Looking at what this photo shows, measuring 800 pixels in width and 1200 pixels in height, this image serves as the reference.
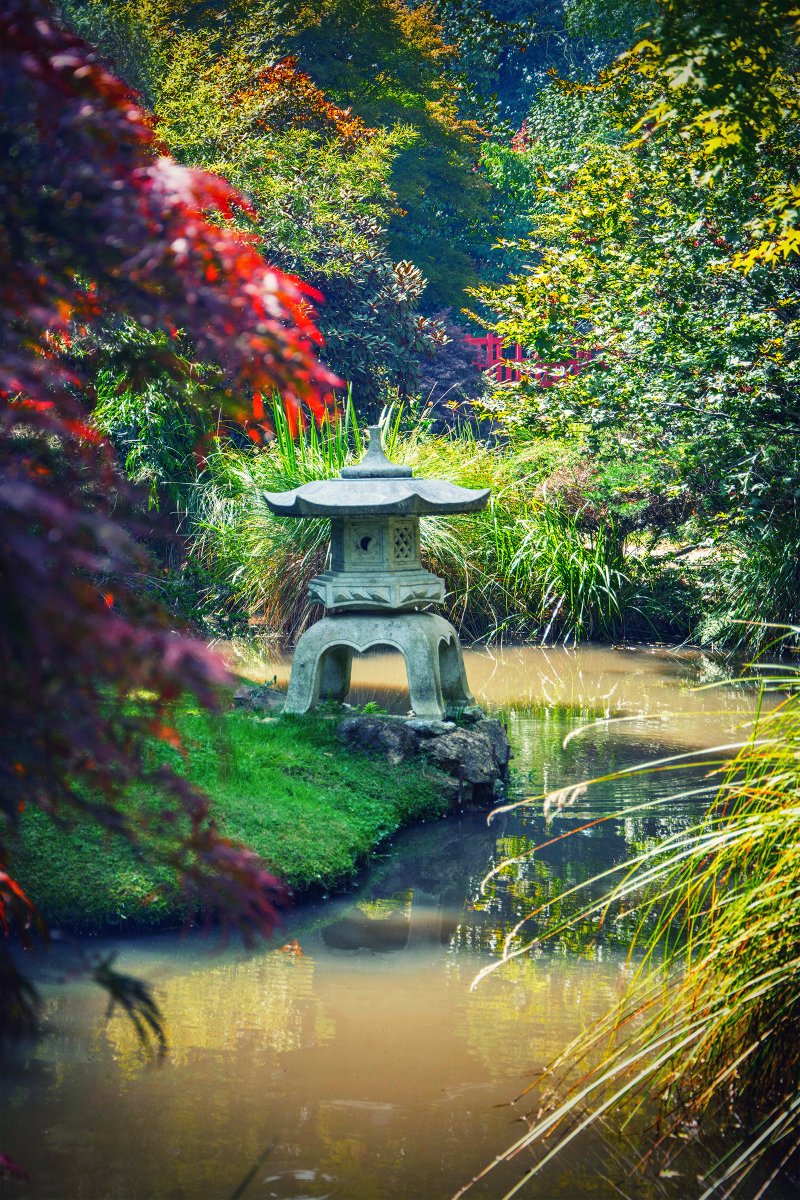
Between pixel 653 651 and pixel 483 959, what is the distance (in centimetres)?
720

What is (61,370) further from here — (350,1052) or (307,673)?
(307,673)

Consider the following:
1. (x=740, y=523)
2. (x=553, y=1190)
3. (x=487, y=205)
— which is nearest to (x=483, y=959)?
(x=553, y=1190)

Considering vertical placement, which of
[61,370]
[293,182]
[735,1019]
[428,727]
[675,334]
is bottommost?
[735,1019]

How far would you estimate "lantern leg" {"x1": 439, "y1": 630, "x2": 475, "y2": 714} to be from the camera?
7.05m

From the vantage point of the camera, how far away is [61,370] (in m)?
1.68

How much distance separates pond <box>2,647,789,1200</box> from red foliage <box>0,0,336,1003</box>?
128 centimetres

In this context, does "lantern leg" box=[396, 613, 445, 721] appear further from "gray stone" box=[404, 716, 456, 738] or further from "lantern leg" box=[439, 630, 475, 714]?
"lantern leg" box=[439, 630, 475, 714]

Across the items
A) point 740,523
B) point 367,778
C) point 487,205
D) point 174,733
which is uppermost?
point 487,205

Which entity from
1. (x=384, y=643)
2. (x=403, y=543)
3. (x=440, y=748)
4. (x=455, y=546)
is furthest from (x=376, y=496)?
(x=455, y=546)

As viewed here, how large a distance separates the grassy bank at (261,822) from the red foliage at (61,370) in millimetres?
1594

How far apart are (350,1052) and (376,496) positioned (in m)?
3.60

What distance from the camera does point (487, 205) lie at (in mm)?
26594

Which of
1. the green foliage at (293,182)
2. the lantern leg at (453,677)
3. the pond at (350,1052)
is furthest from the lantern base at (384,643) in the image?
the green foliage at (293,182)

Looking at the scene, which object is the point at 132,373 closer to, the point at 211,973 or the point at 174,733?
the point at 174,733
